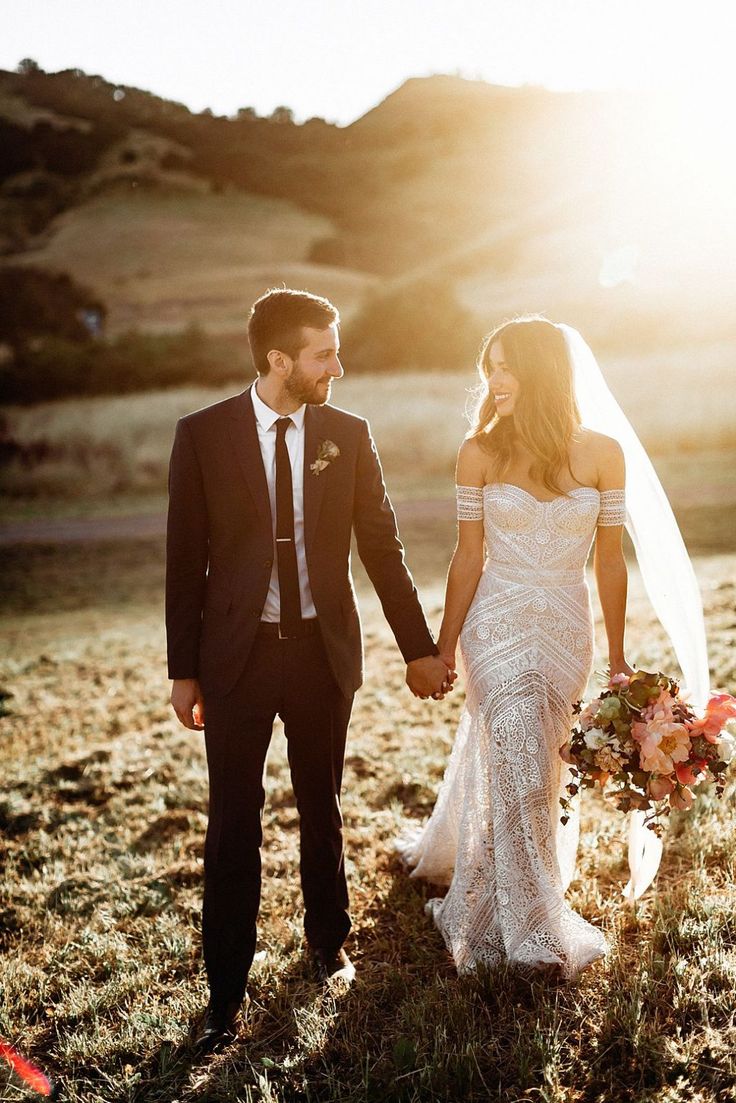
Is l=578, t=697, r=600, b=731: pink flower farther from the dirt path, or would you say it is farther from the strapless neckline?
the dirt path

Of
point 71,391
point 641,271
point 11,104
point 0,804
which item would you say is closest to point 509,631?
point 0,804

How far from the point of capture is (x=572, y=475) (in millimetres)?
3902

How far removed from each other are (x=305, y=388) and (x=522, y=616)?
1.33m

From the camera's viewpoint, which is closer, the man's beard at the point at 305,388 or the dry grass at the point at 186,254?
the man's beard at the point at 305,388

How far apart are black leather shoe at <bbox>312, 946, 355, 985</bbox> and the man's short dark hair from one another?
8.07 feet

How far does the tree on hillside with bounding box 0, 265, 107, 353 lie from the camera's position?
147 ft

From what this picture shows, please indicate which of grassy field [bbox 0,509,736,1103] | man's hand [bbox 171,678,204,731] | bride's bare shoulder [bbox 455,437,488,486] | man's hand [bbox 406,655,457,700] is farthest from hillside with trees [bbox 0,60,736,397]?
man's hand [bbox 171,678,204,731]

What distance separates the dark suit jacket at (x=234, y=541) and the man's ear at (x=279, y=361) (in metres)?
0.19

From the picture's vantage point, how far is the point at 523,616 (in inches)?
151

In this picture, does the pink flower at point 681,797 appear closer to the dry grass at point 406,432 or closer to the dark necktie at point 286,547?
the dark necktie at point 286,547

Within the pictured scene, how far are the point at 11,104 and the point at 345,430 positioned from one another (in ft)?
178

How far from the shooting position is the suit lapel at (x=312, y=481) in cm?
355

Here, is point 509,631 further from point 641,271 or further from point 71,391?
point 641,271

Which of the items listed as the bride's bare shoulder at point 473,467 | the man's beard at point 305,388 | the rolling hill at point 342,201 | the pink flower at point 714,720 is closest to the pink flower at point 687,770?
the pink flower at point 714,720
